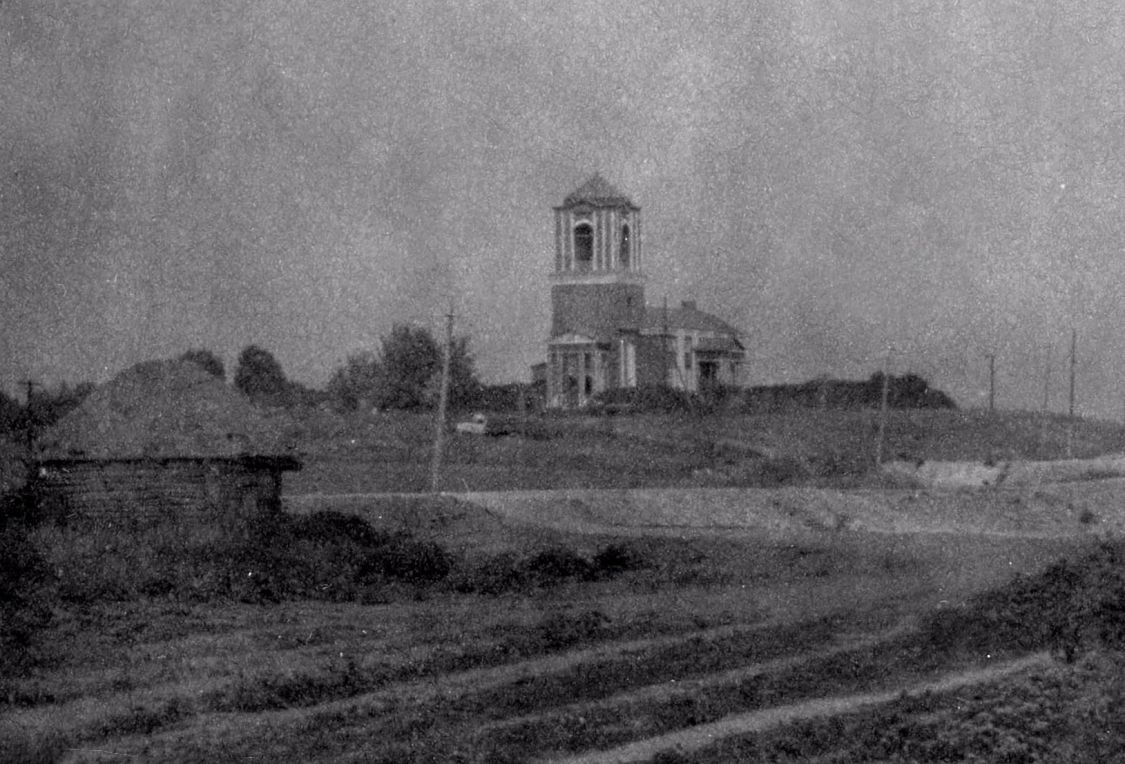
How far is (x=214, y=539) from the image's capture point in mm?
23875

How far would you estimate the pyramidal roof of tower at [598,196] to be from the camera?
82.1 m

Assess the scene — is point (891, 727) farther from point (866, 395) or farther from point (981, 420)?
Result: point (866, 395)

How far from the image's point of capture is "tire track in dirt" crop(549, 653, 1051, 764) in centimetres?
1173

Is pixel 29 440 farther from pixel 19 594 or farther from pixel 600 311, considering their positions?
pixel 600 311

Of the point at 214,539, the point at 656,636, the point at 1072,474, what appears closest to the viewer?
the point at 656,636

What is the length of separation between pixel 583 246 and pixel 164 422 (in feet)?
196

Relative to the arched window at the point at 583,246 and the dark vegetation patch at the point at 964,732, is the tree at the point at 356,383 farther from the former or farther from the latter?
the dark vegetation patch at the point at 964,732

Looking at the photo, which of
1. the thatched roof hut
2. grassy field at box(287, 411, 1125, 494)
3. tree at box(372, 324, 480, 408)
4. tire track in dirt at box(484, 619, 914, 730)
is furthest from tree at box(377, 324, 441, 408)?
tire track in dirt at box(484, 619, 914, 730)

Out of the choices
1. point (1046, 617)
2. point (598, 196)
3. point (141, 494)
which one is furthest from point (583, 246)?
point (1046, 617)

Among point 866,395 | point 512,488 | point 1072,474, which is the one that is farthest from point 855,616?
point 866,395

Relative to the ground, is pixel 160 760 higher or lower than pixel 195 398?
lower

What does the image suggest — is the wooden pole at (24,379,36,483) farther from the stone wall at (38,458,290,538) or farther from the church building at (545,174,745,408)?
the church building at (545,174,745,408)

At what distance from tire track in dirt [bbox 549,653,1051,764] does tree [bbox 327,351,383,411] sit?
73.3 meters

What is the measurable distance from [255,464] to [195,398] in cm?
132
